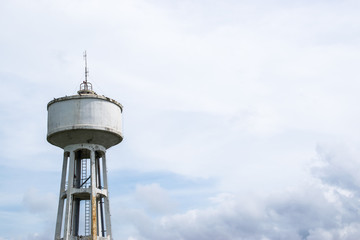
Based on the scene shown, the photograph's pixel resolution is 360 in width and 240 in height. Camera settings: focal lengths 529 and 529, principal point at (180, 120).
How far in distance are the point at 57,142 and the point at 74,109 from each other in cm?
304

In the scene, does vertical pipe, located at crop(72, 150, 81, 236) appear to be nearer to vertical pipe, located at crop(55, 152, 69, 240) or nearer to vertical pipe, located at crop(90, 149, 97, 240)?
vertical pipe, located at crop(55, 152, 69, 240)

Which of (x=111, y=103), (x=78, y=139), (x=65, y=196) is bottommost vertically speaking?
(x=65, y=196)

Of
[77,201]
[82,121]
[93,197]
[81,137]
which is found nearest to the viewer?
[93,197]

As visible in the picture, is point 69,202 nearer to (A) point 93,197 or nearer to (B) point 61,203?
(B) point 61,203

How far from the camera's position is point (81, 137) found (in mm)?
38562

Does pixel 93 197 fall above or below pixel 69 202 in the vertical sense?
above

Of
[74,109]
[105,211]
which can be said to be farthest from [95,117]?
[105,211]

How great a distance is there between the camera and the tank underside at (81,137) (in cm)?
3822

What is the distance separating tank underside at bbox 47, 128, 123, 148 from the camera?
38219 mm

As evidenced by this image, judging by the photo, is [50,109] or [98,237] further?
[50,109]

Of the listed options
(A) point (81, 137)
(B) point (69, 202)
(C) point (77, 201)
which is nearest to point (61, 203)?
(B) point (69, 202)

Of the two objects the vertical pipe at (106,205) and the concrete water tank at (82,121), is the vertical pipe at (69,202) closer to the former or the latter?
the concrete water tank at (82,121)

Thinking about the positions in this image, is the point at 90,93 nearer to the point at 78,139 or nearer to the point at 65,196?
the point at 78,139

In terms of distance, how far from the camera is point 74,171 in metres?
39.8
